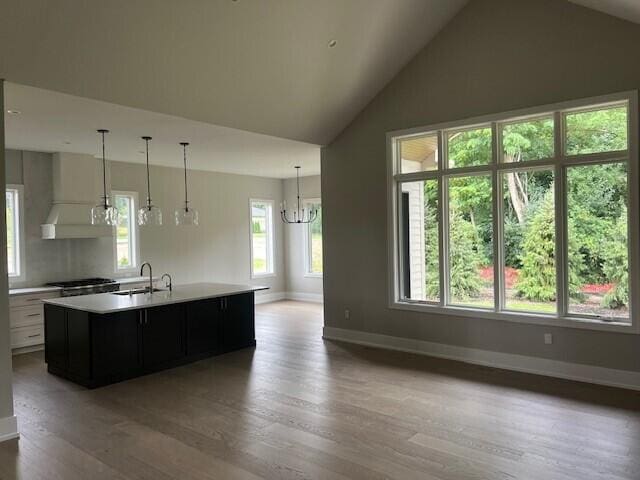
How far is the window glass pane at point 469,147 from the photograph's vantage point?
5.59 metres

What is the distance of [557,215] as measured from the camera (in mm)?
5043

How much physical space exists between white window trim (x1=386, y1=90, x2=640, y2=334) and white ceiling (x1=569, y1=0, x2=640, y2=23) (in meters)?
0.67

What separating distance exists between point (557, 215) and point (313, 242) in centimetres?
637

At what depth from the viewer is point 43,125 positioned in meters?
5.45

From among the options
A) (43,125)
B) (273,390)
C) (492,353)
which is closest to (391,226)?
(492,353)

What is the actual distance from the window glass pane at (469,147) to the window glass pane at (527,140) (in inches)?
7.9

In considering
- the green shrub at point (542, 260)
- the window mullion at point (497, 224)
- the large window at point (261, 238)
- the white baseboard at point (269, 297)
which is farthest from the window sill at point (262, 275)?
the green shrub at point (542, 260)

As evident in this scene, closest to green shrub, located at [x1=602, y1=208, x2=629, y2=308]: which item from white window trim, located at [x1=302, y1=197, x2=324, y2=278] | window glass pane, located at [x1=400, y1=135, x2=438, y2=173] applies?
window glass pane, located at [x1=400, y1=135, x2=438, y2=173]

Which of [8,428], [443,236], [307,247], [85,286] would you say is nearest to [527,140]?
[443,236]

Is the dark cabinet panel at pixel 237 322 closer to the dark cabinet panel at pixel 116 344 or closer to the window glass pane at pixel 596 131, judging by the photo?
the dark cabinet panel at pixel 116 344

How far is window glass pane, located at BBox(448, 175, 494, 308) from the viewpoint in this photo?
5.61 metres

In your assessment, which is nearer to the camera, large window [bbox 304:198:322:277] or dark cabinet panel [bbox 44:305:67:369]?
dark cabinet panel [bbox 44:305:67:369]

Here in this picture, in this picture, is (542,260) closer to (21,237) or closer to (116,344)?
(116,344)

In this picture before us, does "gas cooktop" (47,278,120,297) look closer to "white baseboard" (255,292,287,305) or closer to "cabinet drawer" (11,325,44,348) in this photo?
"cabinet drawer" (11,325,44,348)
